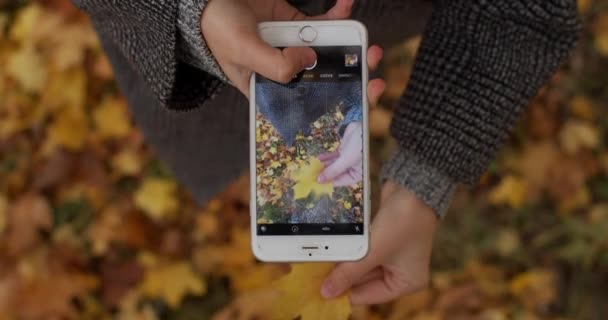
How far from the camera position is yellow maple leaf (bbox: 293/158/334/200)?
0.80 meters

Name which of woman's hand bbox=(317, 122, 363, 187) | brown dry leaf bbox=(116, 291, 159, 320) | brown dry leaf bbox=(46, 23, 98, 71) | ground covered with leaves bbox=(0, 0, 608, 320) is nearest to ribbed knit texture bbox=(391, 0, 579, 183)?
woman's hand bbox=(317, 122, 363, 187)

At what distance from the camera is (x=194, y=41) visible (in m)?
0.73

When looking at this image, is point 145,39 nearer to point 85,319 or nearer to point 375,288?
point 375,288

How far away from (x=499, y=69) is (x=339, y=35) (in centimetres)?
24

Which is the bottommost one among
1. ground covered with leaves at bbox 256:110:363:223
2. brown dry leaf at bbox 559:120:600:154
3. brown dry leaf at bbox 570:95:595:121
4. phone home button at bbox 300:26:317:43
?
brown dry leaf at bbox 559:120:600:154

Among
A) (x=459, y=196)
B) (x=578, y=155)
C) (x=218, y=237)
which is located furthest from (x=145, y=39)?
(x=578, y=155)

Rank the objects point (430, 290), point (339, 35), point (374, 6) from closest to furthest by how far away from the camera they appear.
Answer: point (339, 35), point (374, 6), point (430, 290)

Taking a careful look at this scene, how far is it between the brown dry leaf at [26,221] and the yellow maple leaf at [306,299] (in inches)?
39.4

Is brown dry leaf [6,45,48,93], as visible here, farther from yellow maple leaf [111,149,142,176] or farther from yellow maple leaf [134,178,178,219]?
yellow maple leaf [134,178,178,219]

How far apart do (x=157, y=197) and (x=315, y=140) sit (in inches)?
37.8

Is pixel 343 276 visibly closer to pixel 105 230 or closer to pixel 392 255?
pixel 392 255

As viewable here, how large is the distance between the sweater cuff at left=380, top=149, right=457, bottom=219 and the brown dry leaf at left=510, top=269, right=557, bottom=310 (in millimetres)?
689

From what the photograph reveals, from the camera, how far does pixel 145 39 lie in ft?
2.67

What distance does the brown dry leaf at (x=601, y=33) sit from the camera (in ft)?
5.46
